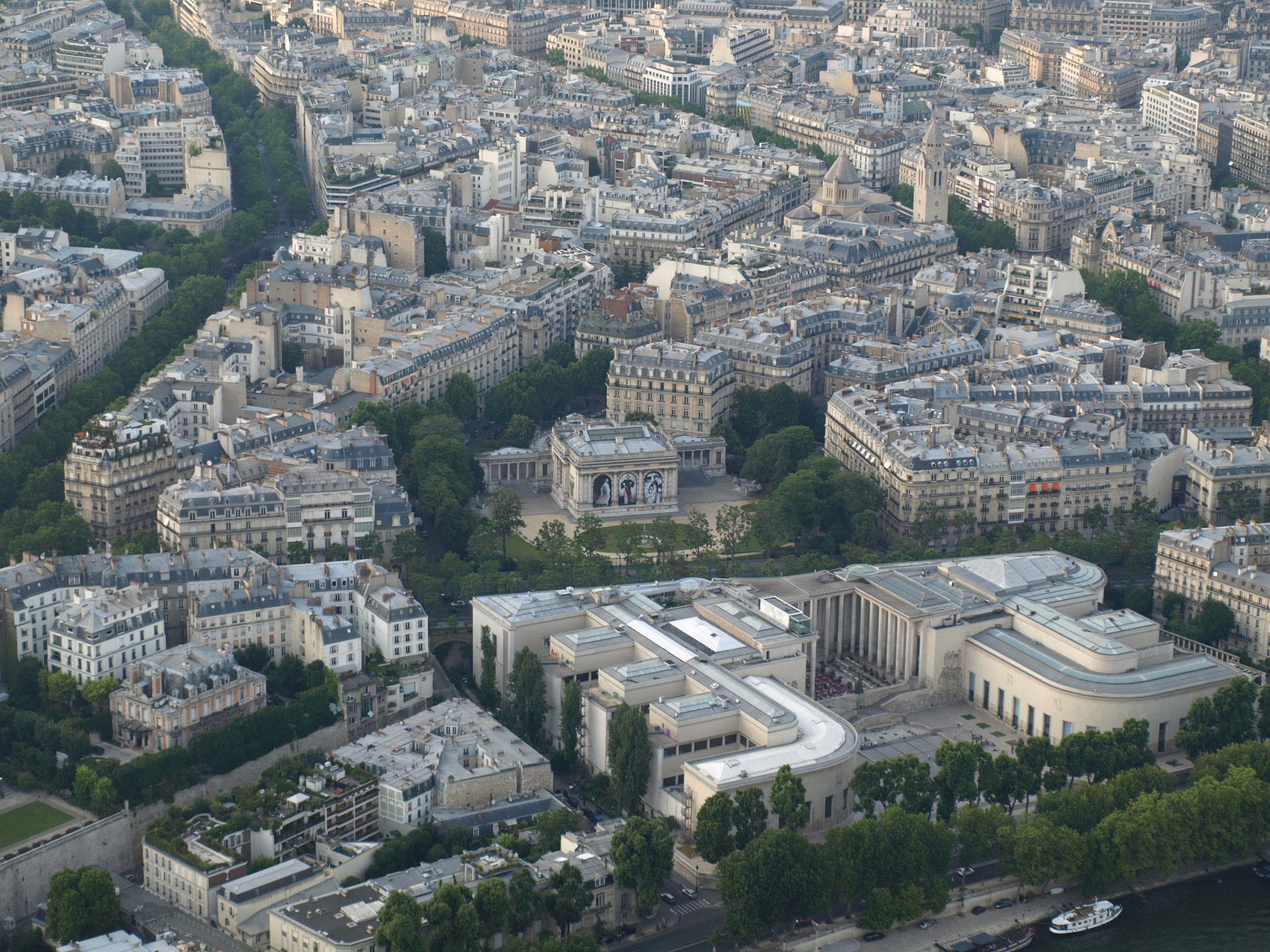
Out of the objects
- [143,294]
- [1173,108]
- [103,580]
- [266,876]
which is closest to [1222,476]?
[103,580]

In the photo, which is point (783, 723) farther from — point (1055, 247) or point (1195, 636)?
point (1055, 247)

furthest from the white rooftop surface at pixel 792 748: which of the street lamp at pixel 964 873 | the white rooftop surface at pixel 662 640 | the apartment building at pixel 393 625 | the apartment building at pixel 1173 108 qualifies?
the apartment building at pixel 1173 108

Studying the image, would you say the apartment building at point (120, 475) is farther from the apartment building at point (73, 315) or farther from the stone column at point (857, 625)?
the stone column at point (857, 625)

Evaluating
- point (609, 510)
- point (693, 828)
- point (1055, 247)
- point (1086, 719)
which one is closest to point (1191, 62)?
point (1055, 247)

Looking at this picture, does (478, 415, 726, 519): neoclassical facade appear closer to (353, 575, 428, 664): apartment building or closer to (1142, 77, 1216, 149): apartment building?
(353, 575, 428, 664): apartment building

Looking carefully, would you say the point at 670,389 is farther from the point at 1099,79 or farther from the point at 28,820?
the point at 1099,79
